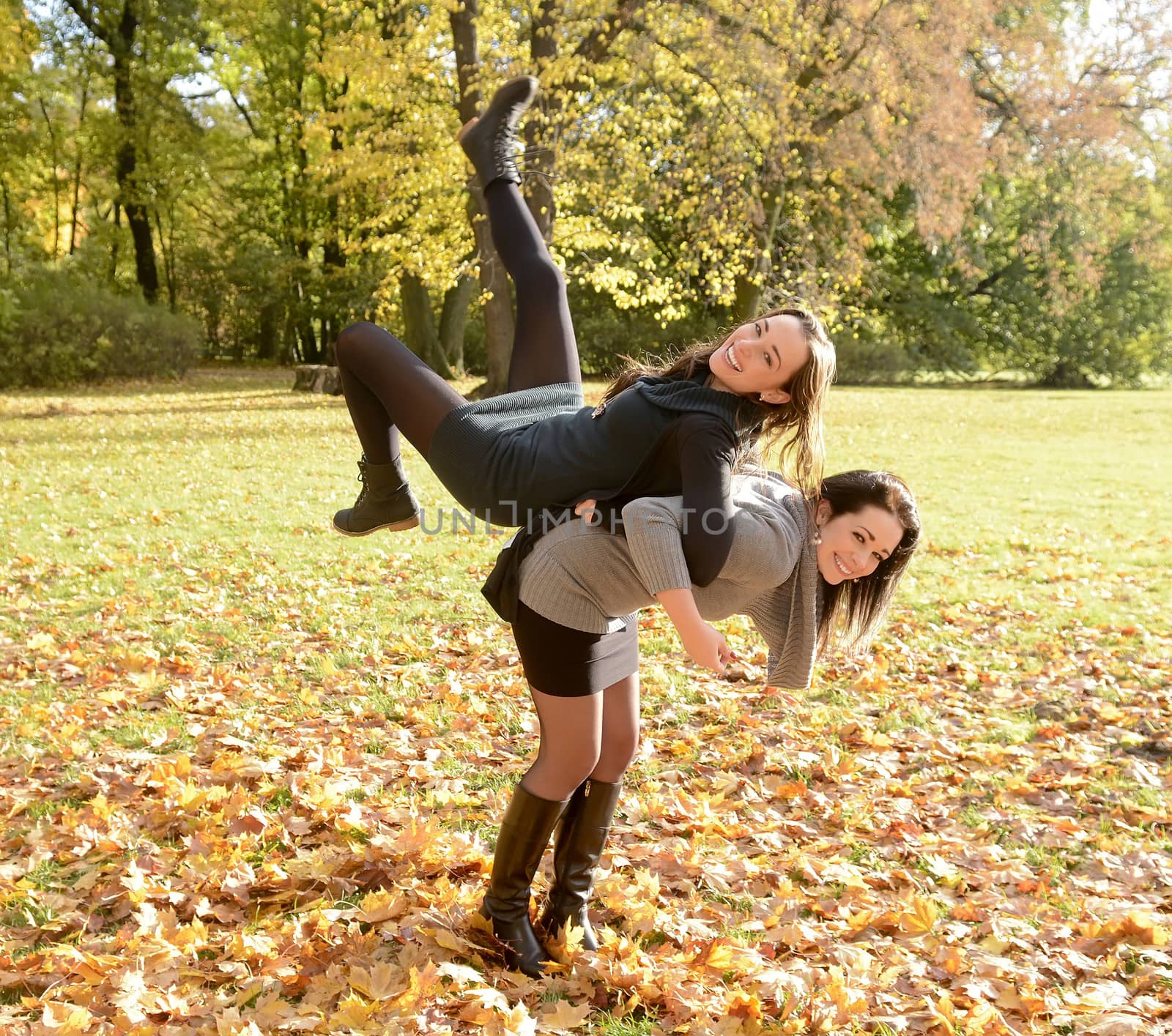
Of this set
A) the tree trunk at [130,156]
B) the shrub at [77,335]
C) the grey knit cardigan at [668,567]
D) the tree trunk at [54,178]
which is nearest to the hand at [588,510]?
the grey knit cardigan at [668,567]

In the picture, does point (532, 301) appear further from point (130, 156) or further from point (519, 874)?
point (130, 156)

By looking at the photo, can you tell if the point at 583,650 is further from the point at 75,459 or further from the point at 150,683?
the point at 75,459

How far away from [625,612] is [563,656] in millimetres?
200

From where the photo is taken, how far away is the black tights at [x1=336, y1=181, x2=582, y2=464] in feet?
9.53

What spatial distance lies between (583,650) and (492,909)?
99 cm

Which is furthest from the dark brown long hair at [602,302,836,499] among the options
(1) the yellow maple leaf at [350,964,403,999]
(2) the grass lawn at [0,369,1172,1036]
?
Result: (1) the yellow maple leaf at [350,964,403,999]

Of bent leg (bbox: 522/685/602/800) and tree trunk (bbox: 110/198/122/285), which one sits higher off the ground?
tree trunk (bbox: 110/198/122/285)

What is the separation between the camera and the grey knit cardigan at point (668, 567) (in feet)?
7.83

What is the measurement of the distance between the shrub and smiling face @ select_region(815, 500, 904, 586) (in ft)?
72.4

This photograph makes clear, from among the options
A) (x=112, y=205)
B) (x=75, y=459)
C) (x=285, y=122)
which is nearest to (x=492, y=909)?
(x=75, y=459)

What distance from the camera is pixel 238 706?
515 centimetres

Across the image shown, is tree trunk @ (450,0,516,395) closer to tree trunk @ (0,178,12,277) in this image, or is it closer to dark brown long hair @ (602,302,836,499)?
dark brown long hair @ (602,302,836,499)

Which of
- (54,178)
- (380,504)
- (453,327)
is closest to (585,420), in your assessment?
(380,504)

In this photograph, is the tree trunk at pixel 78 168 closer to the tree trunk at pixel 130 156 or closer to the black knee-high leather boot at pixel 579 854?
the tree trunk at pixel 130 156
